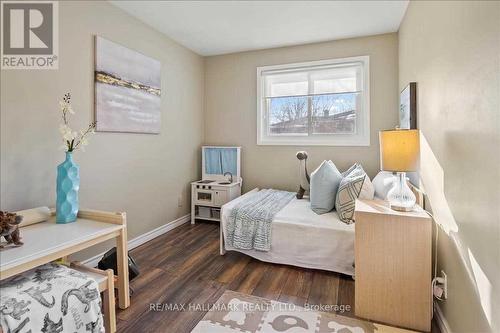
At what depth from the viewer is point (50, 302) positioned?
49.8 inches

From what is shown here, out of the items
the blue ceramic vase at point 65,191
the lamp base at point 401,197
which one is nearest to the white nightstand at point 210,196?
the blue ceramic vase at point 65,191

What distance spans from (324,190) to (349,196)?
1.00ft

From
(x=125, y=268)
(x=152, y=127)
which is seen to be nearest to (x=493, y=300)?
(x=125, y=268)

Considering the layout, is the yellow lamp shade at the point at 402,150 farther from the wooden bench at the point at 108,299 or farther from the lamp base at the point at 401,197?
the wooden bench at the point at 108,299

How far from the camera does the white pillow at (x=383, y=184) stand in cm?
222

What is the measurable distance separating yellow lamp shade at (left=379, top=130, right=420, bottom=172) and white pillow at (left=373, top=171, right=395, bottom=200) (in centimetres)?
54

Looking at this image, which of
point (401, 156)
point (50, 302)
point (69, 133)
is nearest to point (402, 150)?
point (401, 156)

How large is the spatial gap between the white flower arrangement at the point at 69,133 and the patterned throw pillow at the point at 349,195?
7.13 feet

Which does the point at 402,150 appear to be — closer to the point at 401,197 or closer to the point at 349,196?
the point at 401,197

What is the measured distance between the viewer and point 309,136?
3.72m

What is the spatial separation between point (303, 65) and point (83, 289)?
11.3 feet

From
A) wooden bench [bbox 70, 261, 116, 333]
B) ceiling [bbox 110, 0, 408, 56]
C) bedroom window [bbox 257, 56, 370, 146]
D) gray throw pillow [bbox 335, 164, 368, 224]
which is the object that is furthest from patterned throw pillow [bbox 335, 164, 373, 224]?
wooden bench [bbox 70, 261, 116, 333]

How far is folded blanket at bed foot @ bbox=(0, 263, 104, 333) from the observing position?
1168 mm

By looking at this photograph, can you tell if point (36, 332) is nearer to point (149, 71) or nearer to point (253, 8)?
point (149, 71)
